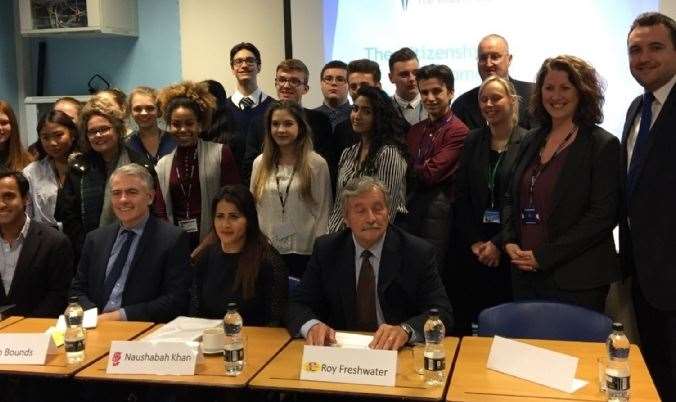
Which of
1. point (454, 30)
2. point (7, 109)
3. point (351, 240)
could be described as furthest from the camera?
point (454, 30)

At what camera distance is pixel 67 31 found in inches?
222

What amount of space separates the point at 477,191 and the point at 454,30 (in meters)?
1.99

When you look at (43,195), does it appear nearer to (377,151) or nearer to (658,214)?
(377,151)

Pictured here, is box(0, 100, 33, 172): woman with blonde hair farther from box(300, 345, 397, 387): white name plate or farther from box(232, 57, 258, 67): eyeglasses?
box(300, 345, 397, 387): white name plate

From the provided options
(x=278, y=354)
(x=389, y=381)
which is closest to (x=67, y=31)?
(x=278, y=354)

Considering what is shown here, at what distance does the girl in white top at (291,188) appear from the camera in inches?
148

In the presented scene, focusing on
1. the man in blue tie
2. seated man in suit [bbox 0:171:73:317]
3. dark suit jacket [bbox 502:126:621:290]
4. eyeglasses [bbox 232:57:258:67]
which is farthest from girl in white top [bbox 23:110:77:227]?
the man in blue tie

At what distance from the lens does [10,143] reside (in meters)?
4.29

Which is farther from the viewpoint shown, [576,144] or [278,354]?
[576,144]

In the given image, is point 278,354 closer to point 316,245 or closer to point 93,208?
point 316,245

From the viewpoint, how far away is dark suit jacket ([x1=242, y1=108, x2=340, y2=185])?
4.16m

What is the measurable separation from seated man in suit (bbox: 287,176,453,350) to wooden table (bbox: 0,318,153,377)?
24.7 inches

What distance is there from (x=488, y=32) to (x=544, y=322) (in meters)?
2.90

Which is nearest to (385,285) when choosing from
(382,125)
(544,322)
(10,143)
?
→ (544,322)
